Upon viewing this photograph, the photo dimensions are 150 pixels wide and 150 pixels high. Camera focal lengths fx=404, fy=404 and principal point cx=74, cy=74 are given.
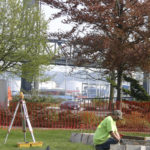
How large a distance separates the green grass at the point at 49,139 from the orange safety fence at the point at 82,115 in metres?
1.43

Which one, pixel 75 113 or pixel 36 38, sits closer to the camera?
pixel 75 113

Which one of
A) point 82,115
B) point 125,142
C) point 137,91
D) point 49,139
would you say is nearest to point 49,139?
point 49,139

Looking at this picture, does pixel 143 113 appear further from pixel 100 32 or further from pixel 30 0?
pixel 30 0

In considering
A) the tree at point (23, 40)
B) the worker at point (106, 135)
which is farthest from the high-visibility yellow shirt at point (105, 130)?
the tree at point (23, 40)

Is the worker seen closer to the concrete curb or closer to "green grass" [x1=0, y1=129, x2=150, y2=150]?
the concrete curb

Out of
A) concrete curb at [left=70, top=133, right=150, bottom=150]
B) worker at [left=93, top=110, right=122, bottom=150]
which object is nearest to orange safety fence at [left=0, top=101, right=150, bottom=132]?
concrete curb at [left=70, top=133, right=150, bottom=150]

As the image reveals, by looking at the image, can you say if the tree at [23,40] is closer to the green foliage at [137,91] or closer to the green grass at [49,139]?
the green foliage at [137,91]

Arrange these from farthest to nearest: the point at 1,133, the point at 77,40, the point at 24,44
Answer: the point at 24,44
the point at 77,40
the point at 1,133

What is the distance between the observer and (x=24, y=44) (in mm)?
22812

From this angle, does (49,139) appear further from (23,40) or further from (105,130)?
(23,40)

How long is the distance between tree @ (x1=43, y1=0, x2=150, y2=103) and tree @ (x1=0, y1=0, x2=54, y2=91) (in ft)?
18.8

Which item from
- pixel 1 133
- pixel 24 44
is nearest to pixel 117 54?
pixel 1 133

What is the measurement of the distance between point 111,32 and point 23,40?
7.69m

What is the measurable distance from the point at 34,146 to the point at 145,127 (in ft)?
22.9
